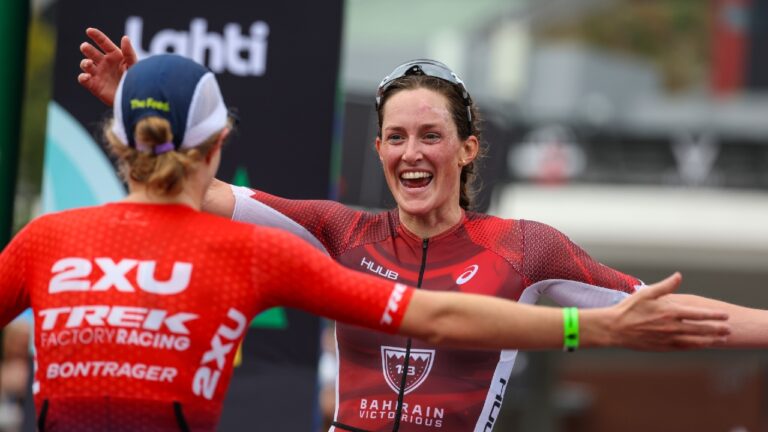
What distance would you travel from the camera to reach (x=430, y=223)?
14.3ft

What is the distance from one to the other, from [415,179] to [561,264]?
1.81 feet

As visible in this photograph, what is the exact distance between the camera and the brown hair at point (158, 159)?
319cm

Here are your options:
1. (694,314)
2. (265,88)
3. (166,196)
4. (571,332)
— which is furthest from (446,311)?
(265,88)

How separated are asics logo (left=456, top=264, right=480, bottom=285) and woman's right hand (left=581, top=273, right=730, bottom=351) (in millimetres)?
994

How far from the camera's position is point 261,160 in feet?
16.8

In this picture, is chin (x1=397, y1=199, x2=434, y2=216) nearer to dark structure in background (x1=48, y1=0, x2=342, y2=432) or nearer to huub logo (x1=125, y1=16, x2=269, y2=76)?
dark structure in background (x1=48, y1=0, x2=342, y2=432)

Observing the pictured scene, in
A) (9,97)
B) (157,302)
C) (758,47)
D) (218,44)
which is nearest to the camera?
(157,302)

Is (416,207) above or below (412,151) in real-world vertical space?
below

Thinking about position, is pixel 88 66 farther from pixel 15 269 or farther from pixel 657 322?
pixel 657 322

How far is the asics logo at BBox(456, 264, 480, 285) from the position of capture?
4215 mm

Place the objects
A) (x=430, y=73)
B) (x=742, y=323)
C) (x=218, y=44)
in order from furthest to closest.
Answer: (x=218, y=44) → (x=430, y=73) → (x=742, y=323)

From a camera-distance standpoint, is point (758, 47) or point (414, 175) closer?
point (414, 175)

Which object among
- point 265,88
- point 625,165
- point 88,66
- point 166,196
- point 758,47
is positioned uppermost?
point 758,47

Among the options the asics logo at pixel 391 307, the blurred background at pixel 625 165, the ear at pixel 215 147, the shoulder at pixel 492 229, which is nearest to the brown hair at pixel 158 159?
the ear at pixel 215 147
